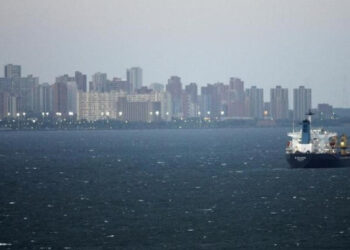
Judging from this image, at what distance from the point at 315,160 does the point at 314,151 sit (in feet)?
14.0

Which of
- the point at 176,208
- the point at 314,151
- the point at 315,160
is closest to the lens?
the point at 176,208

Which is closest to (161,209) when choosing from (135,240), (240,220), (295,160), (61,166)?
(240,220)

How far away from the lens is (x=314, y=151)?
13288cm

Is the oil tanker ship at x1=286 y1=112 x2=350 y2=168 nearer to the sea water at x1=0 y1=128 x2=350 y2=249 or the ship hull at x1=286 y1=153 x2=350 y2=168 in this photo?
the ship hull at x1=286 y1=153 x2=350 y2=168

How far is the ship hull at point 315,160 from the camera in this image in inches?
5069

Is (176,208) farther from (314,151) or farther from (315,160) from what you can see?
(314,151)

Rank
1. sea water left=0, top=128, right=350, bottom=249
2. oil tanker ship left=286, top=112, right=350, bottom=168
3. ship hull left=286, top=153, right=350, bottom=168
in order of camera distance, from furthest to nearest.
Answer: oil tanker ship left=286, top=112, right=350, bottom=168 < ship hull left=286, top=153, right=350, bottom=168 < sea water left=0, top=128, right=350, bottom=249

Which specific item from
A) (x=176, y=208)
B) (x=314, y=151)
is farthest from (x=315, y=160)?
(x=176, y=208)

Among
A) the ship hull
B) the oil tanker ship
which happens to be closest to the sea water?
the ship hull

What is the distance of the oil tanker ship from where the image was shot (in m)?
129

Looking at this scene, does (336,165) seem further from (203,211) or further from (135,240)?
(135,240)

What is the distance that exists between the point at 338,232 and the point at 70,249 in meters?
19.6

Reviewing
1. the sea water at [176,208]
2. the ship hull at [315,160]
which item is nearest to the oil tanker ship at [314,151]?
the ship hull at [315,160]

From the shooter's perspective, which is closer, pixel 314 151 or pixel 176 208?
pixel 176 208
